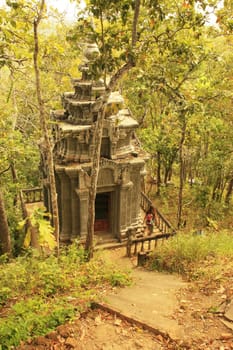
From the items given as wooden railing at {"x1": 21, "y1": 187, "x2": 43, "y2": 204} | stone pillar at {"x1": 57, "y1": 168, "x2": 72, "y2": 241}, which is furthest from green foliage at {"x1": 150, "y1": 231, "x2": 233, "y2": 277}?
wooden railing at {"x1": 21, "y1": 187, "x2": 43, "y2": 204}

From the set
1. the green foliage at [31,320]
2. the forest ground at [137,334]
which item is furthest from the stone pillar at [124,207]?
the green foliage at [31,320]

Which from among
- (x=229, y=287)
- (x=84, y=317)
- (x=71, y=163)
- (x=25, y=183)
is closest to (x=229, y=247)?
(x=229, y=287)

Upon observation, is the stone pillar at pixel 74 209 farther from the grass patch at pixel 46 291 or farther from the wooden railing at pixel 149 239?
the grass patch at pixel 46 291

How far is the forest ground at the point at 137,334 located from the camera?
4.94m

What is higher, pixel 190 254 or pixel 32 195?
pixel 190 254

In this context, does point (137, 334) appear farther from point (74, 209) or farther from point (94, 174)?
point (74, 209)

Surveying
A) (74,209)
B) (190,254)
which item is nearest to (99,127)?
(190,254)

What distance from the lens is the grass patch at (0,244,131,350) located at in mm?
5152

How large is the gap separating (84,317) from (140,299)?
157cm

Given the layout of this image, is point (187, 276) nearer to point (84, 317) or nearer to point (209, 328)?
point (209, 328)

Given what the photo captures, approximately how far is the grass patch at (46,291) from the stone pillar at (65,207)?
4534 mm

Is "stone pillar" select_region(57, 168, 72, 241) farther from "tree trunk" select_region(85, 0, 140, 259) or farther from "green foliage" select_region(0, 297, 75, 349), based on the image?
"green foliage" select_region(0, 297, 75, 349)

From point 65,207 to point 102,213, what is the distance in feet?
6.84

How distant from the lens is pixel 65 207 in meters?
14.3
